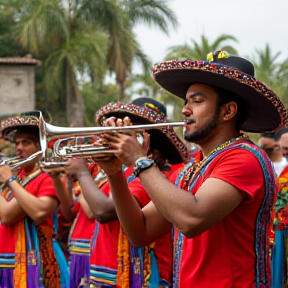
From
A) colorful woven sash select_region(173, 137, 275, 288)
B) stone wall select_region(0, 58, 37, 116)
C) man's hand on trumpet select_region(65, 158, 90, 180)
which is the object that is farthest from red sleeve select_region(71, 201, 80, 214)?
stone wall select_region(0, 58, 37, 116)

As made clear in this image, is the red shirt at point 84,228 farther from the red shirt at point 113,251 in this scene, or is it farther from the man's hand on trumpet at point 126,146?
the man's hand on trumpet at point 126,146

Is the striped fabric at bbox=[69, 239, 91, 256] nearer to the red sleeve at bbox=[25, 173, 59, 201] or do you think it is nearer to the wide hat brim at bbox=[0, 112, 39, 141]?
the red sleeve at bbox=[25, 173, 59, 201]

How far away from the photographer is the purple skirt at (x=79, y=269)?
5906 mm

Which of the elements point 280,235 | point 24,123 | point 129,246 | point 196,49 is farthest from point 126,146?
point 196,49

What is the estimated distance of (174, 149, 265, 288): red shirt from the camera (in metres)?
2.96

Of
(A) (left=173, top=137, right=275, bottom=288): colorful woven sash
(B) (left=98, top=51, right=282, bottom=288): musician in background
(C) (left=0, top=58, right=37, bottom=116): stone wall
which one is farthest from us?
(C) (left=0, top=58, right=37, bottom=116): stone wall

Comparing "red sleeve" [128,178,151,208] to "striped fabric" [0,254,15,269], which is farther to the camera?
"striped fabric" [0,254,15,269]

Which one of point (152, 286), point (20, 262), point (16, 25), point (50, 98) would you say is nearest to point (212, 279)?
point (152, 286)

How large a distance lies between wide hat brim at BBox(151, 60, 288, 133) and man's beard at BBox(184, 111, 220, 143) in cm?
18

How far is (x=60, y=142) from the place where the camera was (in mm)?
4008

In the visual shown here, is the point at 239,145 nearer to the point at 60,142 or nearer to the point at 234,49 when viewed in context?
the point at 60,142

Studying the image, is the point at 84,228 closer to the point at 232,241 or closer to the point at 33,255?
the point at 33,255

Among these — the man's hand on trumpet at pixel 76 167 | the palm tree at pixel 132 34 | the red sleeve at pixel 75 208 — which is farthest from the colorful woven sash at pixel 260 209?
the palm tree at pixel 132 34

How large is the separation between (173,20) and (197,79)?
19388 millimetres
